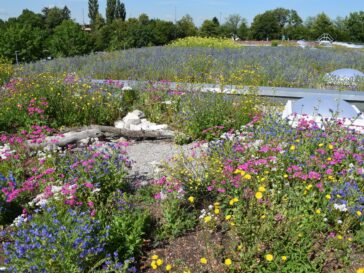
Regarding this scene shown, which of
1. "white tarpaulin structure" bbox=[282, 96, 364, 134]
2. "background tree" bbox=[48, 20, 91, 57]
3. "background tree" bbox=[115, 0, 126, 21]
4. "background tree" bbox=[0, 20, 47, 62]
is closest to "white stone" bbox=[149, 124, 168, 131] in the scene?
"white tarpaulin structure" bbox=[282, 96, 364, 134]

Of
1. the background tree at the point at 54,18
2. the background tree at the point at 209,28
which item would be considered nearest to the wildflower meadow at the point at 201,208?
the background tree at the point at 54,18

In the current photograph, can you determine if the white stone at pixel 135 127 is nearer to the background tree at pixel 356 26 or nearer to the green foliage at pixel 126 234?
the green foliage at pixel 126 234

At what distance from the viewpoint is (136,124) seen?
255 inches

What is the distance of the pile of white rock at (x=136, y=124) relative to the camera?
6289mm

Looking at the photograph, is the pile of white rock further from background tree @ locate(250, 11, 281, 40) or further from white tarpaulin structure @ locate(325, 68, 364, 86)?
background tree @ locate(250, 11, 281, 40)

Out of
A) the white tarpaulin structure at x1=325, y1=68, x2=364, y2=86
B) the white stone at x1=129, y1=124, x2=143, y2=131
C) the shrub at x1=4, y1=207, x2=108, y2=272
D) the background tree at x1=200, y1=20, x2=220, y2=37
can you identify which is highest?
the background tree at x1=200, y1=20, x2=220, y2=37

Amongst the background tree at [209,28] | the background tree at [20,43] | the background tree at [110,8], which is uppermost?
the background tree at [110,8]

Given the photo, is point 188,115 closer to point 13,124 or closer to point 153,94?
point 153,94

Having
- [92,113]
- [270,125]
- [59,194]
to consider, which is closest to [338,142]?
[270,125]

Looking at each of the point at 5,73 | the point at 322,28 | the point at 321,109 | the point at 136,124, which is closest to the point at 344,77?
the point at 321,109

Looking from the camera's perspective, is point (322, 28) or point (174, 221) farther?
point (322, 28)

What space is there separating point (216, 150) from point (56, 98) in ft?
12.0

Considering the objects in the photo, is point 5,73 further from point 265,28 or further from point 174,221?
point 265,28

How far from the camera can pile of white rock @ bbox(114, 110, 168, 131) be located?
6289 mm
